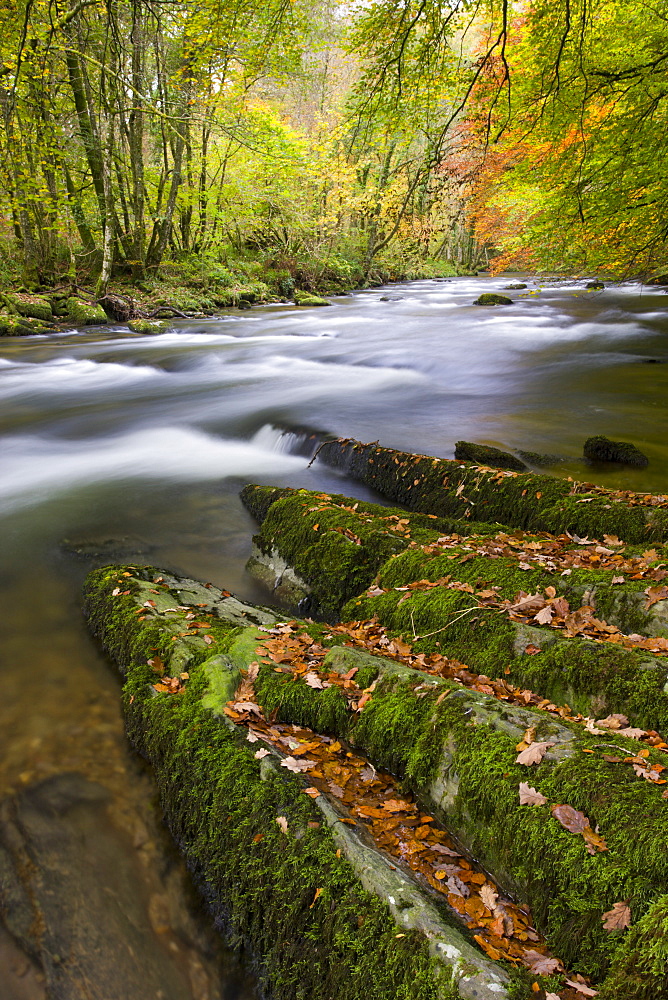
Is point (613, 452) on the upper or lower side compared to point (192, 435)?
lower

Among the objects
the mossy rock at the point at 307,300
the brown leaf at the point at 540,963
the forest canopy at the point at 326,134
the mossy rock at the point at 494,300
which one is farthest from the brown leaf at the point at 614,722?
the mossy rock at the point at 307,300

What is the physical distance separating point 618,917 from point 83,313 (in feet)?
64.1

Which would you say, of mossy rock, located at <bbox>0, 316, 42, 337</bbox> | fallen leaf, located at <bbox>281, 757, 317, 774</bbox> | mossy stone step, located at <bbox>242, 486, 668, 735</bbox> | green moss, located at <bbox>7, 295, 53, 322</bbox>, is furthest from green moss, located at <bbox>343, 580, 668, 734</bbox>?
green moss, located at <bbox>7, 295, 53, 322</bbox>

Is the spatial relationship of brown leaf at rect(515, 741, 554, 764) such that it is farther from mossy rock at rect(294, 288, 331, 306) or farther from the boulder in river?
mossy rock at rect(294, 288, 331, 306)

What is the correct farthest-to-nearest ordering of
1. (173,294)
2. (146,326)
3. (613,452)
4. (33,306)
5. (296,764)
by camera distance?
(173,294), (146,326), (33,306), (613,452), (296,764)

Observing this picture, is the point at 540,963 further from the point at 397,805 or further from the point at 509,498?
the point at 509,498

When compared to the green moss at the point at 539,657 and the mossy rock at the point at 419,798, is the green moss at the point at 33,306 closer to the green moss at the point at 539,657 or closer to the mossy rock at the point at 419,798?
the mossy rock at the point at 419,798

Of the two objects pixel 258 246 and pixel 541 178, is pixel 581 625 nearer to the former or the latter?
pixel 541 178

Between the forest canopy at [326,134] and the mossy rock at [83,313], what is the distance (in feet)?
5.92

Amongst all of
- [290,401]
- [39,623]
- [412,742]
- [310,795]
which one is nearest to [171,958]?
[310,795]

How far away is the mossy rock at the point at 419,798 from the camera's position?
1.64 meters

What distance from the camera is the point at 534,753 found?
2002 mm

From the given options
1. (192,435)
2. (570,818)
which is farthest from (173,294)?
(570,818)

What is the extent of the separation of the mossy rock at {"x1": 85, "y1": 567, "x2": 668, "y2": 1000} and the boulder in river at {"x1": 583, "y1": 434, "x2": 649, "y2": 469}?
562 centimetres
